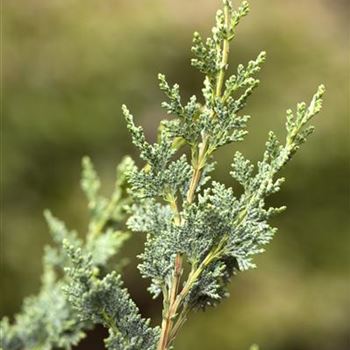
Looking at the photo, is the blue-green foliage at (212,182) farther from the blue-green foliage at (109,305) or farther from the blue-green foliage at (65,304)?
the blue-green foliage at (65,304)

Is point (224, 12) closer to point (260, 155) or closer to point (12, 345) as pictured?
point (12, 345)

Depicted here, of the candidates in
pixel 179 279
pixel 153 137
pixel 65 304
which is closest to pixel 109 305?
pixel 179 279

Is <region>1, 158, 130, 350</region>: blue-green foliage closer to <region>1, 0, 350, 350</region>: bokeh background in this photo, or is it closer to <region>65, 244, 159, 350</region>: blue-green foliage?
<region>65, 244, 159, 350</region>: blue-green foliage

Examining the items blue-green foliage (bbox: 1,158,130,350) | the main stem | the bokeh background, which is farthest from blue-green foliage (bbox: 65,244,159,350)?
the bokeh background

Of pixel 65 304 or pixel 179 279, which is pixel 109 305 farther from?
pixel 65 304

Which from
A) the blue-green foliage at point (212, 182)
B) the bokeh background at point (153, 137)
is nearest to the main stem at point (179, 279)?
the blue-green foliage at point (212, 182)
